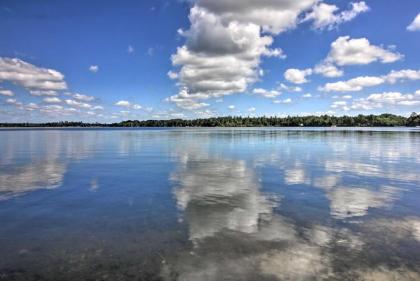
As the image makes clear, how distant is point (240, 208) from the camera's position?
1331cm

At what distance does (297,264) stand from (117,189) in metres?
11.8

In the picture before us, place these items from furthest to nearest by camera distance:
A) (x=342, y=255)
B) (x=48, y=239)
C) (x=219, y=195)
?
(x=219, y=195), (x=48, y=239), (x=342, y=255)

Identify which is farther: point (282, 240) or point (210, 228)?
point (210, 228)

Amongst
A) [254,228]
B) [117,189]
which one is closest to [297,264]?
[254,228]

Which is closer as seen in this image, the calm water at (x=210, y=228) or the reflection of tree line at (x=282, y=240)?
the reflection of tree line at (x=282, y=240)

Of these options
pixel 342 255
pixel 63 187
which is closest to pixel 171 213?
pixel 342 255

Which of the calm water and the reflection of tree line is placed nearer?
the reflection of tree line

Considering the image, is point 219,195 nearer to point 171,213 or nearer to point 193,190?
point 193,190

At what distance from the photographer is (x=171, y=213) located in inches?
498

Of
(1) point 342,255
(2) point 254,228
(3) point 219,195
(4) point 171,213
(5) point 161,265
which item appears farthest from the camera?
(3) point 219,195

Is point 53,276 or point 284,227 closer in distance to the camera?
point 53,276

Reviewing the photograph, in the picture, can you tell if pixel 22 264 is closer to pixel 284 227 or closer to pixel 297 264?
pixel 297 264

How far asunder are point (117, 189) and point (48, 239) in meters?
7.60

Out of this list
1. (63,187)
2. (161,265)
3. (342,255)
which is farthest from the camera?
(63,187)
